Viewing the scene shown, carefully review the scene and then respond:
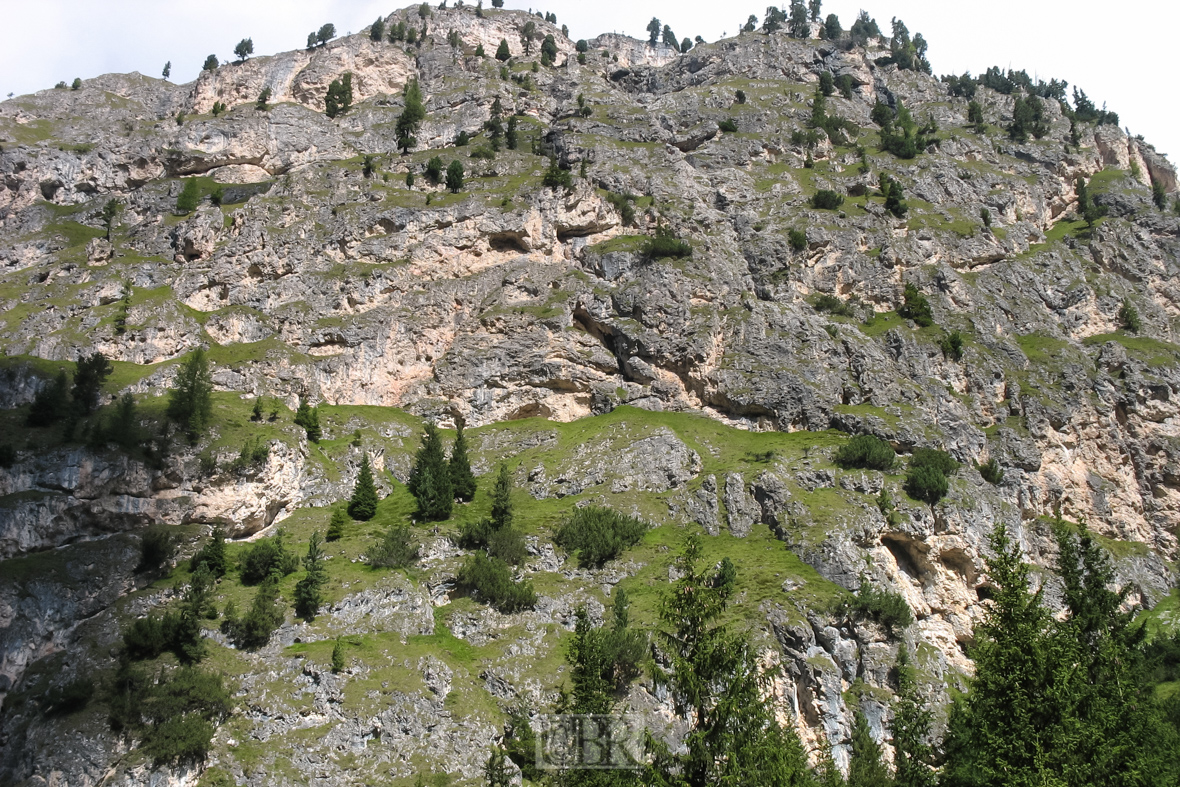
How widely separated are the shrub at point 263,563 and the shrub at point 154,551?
470 cm

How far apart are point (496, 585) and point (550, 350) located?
32464 mm

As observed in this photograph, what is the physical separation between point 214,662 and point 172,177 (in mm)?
81729

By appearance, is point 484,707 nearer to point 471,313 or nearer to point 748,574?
point 748,574

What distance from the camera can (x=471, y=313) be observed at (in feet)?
275

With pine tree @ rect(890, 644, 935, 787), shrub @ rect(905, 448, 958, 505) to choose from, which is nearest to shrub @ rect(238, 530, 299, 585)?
pine tree @ rect(890, 644, 935, 787)

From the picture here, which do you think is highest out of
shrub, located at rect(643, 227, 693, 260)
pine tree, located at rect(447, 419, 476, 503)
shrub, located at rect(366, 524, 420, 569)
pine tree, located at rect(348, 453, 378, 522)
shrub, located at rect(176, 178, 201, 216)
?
shrub, located at rect(176, 178, 201, 216)

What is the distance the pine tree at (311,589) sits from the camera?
4930 centimetres

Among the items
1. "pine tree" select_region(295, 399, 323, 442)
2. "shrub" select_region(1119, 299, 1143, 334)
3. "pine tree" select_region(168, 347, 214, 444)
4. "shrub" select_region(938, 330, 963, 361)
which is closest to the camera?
"pine tree" select_region(168, 347, 214, 444)

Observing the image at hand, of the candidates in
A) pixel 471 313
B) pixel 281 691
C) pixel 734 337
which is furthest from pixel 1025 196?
pixel 281 691

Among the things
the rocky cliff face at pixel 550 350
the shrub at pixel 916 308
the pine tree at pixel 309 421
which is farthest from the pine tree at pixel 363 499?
the shrub at pixel 916 308

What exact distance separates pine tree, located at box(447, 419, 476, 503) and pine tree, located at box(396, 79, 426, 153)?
54.9 m

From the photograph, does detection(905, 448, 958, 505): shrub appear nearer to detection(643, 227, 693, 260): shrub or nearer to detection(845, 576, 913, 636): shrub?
detection(845, 576, 913, 636): shrub

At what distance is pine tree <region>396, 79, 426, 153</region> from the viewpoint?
10575 centimetres

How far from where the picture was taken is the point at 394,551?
180ft
